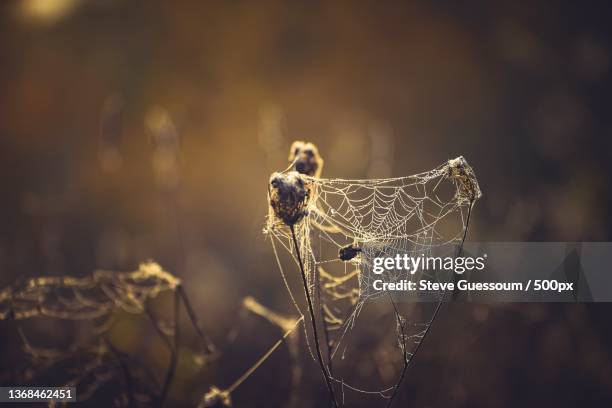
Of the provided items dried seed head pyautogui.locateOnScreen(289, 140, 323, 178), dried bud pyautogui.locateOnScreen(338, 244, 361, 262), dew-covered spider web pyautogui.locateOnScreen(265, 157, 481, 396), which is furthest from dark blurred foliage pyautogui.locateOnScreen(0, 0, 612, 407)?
dried bud pyautogui.locateOnScreen(338, 244, 361, 262)

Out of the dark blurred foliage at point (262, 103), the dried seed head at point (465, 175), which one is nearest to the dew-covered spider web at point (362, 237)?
the dried seed head at point (465, 175)

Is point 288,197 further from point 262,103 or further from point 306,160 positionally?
point 262,103

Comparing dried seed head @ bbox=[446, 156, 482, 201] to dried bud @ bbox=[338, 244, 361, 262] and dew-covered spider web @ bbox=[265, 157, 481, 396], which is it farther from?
dried bud @ bbox=[338, 244, 361, 262]

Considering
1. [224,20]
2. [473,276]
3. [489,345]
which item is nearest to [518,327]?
[489,345]

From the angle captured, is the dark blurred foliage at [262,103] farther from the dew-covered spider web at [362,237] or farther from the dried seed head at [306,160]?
the dried seed head at [306,160]

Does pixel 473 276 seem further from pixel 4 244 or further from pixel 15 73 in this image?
pixel 15 73

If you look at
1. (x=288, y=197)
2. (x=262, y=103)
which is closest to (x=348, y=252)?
(x=288, y=197)

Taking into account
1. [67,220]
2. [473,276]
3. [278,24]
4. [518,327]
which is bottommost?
[518,327]
